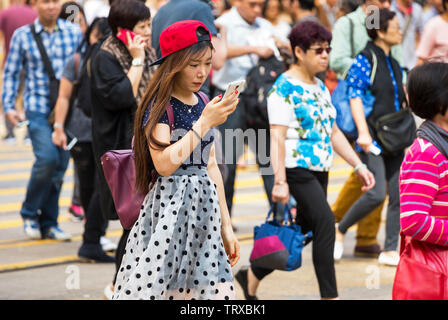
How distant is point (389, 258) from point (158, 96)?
3.68 meters

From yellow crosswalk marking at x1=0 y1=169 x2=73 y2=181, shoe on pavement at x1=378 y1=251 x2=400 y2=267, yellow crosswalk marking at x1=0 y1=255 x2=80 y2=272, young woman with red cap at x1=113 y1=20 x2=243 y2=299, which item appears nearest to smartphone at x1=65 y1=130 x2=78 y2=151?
yellow crosswalk marking at x1=0 y1=255 x2=80 y2=272

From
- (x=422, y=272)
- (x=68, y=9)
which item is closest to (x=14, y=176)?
(x=68, y=9)

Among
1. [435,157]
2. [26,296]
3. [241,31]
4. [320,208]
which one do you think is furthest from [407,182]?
[241,31]

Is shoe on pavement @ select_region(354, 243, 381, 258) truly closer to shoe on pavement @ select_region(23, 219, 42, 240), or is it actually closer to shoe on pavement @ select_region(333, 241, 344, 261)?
shoe on pavement @ select_region(333, 241, 344, 261)

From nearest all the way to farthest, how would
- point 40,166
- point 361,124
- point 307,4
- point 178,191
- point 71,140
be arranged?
point 178,191
point 361,124
point 71,140
point 40,166
point 307,4

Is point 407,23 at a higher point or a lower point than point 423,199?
higher

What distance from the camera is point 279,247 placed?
19.0 ft

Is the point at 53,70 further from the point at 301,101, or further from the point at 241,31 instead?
the point at 301,101

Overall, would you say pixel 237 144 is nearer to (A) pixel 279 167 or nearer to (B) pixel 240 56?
(B) pixel 240 56

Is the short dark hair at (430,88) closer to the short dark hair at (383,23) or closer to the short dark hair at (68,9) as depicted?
the short dark hair at (383,23)

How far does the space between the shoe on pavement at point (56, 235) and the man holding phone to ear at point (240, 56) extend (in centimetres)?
154

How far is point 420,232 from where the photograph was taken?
3676mm

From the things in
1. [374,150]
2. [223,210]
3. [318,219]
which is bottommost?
[318,219]
